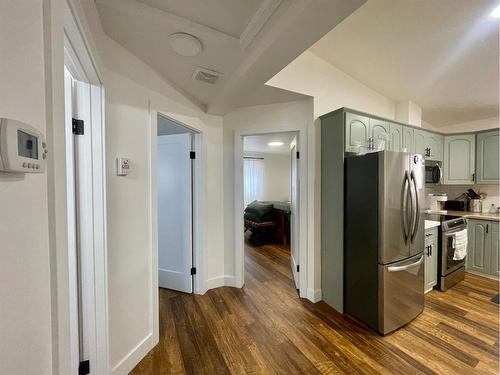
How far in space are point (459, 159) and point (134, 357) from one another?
496 centimetres

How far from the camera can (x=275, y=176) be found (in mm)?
7531

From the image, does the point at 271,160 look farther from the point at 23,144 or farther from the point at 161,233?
the point at 23,144

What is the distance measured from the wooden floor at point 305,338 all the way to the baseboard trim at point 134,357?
53 millimetres

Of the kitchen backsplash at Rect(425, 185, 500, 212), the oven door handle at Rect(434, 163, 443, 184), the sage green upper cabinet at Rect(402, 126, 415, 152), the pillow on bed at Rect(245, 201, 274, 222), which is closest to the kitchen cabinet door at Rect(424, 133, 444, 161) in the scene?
the oven door handle at Rect(434, 163, 443, 184)

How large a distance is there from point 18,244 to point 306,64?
9.07ft

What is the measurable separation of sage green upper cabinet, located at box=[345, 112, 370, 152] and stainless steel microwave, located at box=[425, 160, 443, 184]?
5.93 feet

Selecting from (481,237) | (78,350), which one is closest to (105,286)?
(78,350)

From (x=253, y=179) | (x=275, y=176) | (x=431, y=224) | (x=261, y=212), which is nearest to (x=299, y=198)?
(x=431, y=224)

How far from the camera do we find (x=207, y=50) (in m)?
1.65

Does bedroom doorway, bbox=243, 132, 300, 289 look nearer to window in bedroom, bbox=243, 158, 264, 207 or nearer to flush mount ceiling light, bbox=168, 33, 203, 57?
window in bedroom, bbox=243, 158, 264, 207

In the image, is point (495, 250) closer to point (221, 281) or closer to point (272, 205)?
point (272, 205)

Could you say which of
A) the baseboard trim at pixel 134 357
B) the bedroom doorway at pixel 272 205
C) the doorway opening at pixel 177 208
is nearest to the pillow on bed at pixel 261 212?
the bedroom doorway at pixel 272 205

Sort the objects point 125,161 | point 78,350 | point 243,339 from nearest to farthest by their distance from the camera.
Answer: point 78,350 → point 125,161 → point 243,339

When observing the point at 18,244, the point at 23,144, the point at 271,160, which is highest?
the point at 271,160
